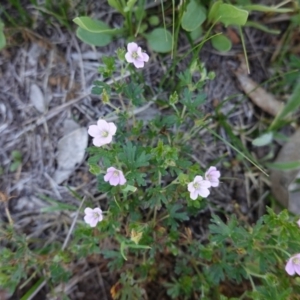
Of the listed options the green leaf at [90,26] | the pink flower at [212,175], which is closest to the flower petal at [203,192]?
the pink flower at [212,175]

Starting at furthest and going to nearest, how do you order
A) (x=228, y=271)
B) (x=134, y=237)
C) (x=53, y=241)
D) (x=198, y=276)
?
(x=53, y=241) < (x=198, y=276) < (x=228, y=271) < (x=134, y=237)

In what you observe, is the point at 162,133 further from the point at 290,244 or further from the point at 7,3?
the point at 7,3

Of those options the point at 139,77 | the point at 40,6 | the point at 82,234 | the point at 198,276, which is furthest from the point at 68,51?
the point at 198,276

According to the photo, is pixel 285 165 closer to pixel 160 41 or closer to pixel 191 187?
pixel 191 187

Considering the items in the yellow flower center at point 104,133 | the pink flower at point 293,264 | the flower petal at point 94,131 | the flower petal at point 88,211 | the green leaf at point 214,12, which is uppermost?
the green leaf at point 214,12

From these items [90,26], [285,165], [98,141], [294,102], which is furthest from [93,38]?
[285,165]

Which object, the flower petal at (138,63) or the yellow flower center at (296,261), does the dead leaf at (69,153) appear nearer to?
the flower petal at (138,63)
